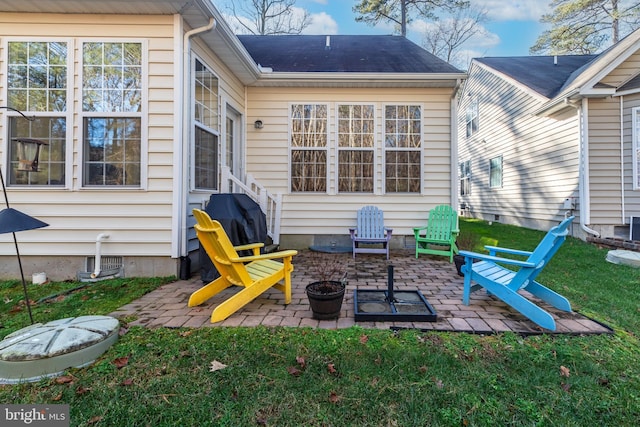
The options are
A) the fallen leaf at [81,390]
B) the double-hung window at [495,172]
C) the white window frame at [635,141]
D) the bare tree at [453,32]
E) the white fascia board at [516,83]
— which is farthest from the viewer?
the bare tree at [453,32]

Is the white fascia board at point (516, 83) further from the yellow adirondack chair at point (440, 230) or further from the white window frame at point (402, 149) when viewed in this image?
the yellow adirondack chair at point (440, 230)

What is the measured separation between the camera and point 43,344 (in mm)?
1890

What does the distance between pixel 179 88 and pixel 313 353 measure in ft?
12.0

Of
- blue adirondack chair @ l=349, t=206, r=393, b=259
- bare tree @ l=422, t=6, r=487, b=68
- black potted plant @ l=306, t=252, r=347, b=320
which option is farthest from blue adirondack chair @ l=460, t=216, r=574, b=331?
bare tree @ l=422, t=6, r=487, b=68

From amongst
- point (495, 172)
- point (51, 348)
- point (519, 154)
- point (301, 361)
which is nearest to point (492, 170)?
point (495, 172)

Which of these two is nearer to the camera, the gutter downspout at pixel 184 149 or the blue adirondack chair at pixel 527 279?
the blue adirondack chair at pixel 527 279

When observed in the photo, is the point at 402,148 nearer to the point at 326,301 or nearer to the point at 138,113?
the point at 326,301

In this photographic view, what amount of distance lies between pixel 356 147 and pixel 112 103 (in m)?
4.12

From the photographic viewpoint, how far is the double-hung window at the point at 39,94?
3.81m

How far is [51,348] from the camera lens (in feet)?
6.11

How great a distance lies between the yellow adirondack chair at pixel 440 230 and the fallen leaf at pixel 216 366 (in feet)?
Result: 13.2

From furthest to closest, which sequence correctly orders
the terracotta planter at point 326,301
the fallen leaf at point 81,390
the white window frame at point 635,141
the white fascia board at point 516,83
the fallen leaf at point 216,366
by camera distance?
the white fascia board at point 516,83 → the white window frame at point 635,141 → the terracotta planter at point 326,301 → the fallen leaf at point 216,366 → the fallen leaf at point 81,390

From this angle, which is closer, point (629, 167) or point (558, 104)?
point (629, 167)

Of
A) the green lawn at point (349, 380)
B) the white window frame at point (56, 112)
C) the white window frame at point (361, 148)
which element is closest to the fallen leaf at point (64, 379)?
the green lawn at point (349, 380)
